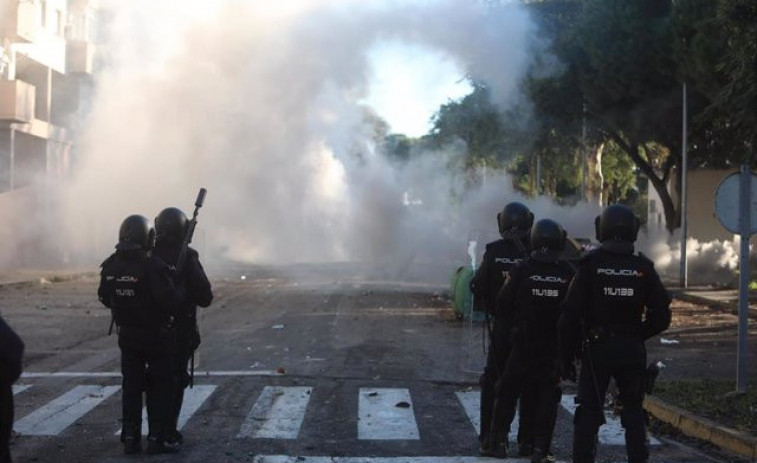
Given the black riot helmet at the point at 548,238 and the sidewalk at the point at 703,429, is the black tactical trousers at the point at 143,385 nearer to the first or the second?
the black riot helmet at the point at 548,238

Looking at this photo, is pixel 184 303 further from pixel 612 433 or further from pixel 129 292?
pixel 612 433

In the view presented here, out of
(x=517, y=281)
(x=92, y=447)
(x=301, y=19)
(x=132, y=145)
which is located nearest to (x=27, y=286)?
(x=132, y=145)

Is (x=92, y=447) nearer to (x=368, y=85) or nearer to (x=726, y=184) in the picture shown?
(x=726, y=184)

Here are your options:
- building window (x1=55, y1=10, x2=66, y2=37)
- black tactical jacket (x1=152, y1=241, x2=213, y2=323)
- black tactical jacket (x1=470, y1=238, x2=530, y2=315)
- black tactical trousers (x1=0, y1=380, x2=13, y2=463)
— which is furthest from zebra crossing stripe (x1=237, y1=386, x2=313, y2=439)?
building window (x1=55, y1=10, x2=66, y2=37)

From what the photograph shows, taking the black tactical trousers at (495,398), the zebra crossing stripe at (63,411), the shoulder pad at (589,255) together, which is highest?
the shoulder pad at (589,255)

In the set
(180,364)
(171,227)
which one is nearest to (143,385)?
(180,364)

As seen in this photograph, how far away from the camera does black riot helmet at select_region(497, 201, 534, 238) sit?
7.79m

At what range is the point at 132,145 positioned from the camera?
34.9 metres

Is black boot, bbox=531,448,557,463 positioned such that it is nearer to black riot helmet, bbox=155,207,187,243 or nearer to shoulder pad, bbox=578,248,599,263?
shoulder pad, bbox=578,248,599,263

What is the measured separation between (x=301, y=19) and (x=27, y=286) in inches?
446

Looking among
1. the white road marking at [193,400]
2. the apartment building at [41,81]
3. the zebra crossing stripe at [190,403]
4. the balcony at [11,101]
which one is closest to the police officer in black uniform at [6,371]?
the zebra crossing stripe at [190,403]

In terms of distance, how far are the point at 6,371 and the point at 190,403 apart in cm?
614

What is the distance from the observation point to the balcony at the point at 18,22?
1268 inches

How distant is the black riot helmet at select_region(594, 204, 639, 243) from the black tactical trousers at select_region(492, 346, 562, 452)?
126 cm
